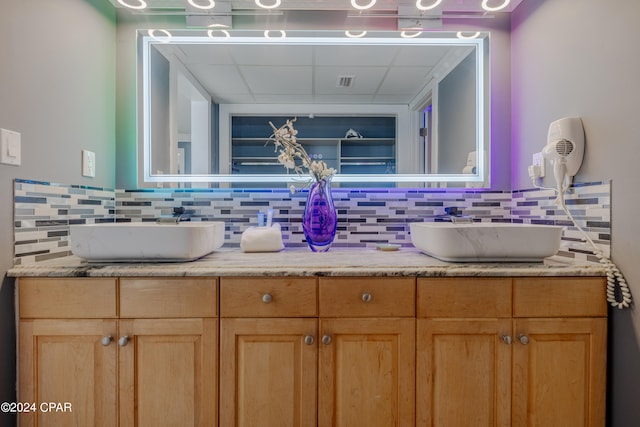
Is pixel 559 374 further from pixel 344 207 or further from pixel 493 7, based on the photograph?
pixel 493 7

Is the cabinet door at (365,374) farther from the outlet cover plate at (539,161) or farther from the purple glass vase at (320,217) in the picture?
the outlet cover plate at (539,161)

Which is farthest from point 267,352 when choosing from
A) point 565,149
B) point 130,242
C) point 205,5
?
point 205,5

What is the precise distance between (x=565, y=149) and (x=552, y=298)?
0.56 metres

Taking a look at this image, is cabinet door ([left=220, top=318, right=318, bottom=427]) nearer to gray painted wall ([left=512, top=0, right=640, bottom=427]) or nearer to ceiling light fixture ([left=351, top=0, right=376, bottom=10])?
gray painted wall ([left=512, top=0, right=640, bottom=427])

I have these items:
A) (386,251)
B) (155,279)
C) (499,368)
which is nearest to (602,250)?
(499,368)

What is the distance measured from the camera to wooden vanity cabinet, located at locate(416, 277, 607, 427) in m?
1.08

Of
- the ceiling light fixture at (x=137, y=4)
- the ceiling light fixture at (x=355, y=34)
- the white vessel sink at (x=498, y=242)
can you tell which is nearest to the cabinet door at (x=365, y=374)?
the white vessel sink at (x=498, y=242)

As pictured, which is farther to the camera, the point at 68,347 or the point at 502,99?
the point at 502,99

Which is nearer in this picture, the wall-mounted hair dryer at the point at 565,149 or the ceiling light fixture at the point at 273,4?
the wall-mounted hair dryer at the point at 565,149

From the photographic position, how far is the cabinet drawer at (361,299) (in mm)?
1087

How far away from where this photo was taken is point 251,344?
1083mm

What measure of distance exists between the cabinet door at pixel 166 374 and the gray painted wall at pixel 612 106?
53.4 inches

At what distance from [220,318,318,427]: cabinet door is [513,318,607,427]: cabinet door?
2.29 feet

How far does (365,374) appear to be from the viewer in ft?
3.55
